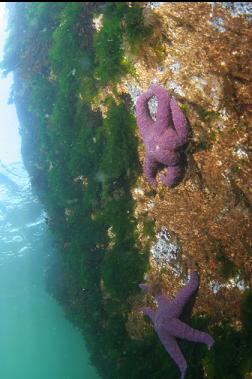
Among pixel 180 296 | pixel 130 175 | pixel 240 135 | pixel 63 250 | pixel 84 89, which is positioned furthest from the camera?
pixel 63 250

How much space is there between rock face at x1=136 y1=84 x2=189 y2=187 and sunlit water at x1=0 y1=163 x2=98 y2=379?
11.7m

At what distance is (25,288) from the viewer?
35.5 m

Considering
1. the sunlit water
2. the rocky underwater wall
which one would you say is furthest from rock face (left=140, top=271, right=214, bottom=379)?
the sunlit water

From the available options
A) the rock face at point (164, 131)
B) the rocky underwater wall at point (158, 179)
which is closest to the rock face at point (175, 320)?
the rocky underwater wall at point (158, 179)

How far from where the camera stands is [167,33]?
521cm

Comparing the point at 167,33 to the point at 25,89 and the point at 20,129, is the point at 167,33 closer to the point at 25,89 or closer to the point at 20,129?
the point at 25,89

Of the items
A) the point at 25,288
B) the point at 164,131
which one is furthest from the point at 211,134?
the point at 25,288

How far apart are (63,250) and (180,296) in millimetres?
5928

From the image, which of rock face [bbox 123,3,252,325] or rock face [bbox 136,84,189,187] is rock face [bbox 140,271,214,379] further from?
rock face [bbox 136,84,189,187]

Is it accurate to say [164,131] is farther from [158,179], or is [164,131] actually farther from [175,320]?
[175,320]

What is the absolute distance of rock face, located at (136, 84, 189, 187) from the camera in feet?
15.6

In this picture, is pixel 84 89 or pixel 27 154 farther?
pixel 27 154

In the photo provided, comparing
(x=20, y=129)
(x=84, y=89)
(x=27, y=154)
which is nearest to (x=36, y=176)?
(x=27, y=154)

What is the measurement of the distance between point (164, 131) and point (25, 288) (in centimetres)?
3440
